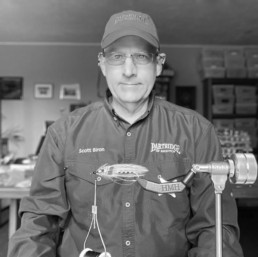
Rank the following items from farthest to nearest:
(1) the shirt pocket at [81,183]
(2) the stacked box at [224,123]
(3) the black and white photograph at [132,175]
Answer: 1. (2) the stacked box at [224,123]
2. (1) the shirt pocket at [81,183]
3. (3) the black and white photograph at [132,175]

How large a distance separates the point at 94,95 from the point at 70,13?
1.82 metres

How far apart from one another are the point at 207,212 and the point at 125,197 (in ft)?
0.89

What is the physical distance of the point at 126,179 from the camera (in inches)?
43.0

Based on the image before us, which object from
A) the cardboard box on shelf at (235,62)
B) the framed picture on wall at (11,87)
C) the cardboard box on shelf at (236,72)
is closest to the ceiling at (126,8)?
the cardboard box on shelf at (235,62)

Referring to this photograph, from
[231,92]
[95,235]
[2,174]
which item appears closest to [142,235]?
[95,235]

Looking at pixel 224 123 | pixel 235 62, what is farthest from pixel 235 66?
pixel 224 123

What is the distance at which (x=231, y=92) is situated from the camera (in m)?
4.96

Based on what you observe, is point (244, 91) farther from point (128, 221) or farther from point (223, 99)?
point (128, 221)

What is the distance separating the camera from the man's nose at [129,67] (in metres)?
1.09

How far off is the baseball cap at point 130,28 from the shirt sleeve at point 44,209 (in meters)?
0.39

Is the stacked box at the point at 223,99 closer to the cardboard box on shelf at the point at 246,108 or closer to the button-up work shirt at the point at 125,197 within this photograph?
the cardboard box on shelf at the point at 246,108

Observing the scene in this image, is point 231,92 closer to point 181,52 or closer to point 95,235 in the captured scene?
point 181,52

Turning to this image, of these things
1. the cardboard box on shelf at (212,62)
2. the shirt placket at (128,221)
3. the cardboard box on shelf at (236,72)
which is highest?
the cardboard box on shelf at (212,62)

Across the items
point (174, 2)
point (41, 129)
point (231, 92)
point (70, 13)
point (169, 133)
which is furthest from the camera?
point (41, 129)
